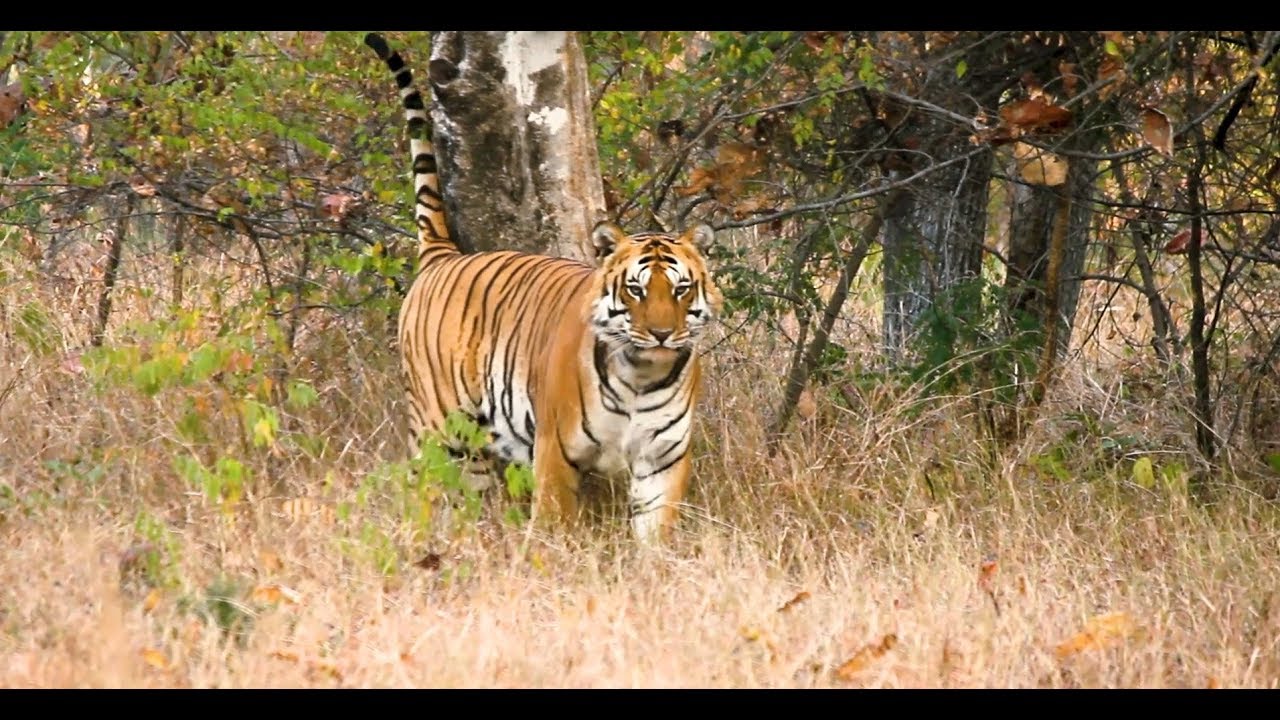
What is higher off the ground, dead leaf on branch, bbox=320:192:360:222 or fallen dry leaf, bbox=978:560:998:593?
dead leaf on branch, bbox=320:192:360:222

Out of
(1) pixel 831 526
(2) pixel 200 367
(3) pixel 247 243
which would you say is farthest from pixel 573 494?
(3) pixel 247 243

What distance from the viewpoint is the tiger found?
611cm

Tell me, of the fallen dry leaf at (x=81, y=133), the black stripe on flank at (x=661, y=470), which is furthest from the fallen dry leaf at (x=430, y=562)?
the fallen dry leaf at (x=81, y=133)

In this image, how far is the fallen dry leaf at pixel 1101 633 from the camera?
4688 mm

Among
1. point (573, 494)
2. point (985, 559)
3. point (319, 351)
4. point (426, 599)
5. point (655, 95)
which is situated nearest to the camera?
point (426, 599)

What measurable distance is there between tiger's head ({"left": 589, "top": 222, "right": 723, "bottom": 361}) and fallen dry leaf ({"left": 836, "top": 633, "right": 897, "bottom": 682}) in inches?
65.4

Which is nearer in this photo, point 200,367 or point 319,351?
point 200,367

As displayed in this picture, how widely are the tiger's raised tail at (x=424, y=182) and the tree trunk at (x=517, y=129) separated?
0.15 metres

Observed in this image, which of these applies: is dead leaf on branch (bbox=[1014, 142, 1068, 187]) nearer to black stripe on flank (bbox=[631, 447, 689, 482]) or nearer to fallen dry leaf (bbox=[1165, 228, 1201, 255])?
fallen dry leaf (bbox=[1165, 228, 1201, 255])

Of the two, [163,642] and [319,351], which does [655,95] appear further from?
[163,642]

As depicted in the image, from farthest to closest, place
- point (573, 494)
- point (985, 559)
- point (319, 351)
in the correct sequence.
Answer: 1. point (319, 351)
2. point (573, 494)
3. point (985, 559)


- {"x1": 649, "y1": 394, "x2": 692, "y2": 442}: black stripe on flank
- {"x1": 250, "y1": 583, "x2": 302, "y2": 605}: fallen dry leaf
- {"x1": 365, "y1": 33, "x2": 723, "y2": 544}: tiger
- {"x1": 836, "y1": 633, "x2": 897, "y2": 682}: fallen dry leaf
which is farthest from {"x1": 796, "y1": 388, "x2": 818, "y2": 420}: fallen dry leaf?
{"x1": 250, "y1": 583, "x2": 302, "y2": 605}: fallen dry leaf

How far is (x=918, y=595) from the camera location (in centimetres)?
525

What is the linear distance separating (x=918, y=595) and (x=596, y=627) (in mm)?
1036
